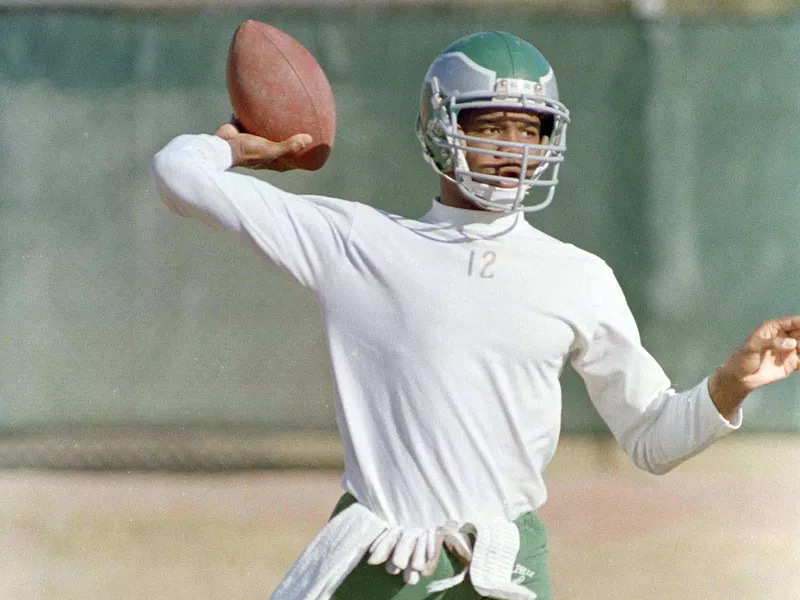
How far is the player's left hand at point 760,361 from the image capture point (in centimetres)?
279

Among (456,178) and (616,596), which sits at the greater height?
(456,178)

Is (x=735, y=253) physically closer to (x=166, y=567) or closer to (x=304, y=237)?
(x=166, y=567)

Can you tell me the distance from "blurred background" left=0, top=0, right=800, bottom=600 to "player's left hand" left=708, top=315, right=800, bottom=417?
3.72m

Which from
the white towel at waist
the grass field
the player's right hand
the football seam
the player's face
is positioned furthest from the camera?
the grass field

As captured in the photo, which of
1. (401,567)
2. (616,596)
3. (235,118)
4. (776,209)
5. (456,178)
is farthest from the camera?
(776,209)

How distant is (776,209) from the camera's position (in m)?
6.78

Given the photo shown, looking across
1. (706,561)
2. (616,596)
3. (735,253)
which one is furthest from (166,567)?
(735,253)

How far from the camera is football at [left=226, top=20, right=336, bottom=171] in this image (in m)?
3.23

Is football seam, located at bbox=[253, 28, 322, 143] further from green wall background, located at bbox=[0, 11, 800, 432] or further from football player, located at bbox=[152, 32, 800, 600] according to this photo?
green wall background, located at bbox=[0, 11, 800, 432]

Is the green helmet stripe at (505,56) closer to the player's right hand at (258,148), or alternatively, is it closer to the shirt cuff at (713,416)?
the player's right hand at (258,148)

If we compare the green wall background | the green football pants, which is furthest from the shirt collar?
the green wall background

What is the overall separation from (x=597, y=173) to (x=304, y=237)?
417 centimetres

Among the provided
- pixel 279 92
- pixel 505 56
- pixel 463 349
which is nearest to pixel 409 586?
pixel 463 349

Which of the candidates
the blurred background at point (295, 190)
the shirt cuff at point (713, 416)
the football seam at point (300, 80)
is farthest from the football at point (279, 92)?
the blurred background at point (295, 190)
